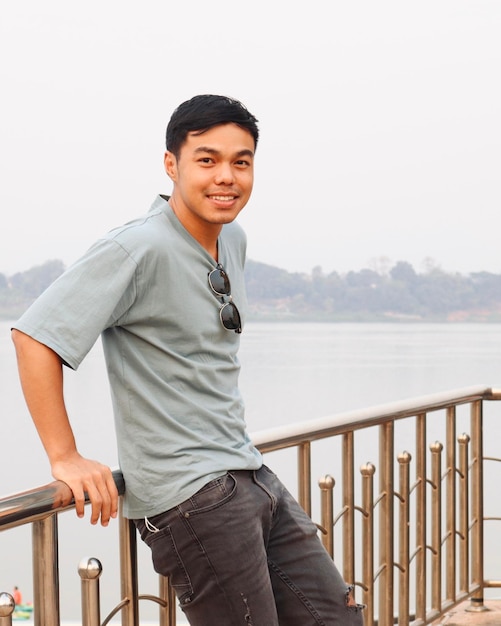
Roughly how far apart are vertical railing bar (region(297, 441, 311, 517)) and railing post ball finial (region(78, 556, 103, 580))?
0.53 meters

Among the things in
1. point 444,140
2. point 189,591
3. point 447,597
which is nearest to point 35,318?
point 189,591

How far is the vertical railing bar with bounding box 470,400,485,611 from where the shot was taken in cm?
266

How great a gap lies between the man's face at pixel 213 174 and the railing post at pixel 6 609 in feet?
1.72

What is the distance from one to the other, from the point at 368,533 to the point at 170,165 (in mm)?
1091

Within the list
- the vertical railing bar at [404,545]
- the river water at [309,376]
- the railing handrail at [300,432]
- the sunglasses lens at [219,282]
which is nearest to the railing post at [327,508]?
the railing handrail at [300,432]

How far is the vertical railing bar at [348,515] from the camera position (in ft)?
6.44

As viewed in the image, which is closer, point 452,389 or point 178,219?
point 178,219

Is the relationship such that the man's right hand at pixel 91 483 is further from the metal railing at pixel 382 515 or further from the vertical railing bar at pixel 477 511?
the vertical railing bar at pixel 477 511

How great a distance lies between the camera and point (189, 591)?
4.03 feet

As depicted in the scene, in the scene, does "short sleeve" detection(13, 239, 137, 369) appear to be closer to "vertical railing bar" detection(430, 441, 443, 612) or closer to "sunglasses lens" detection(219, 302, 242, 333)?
"sunglasses lens" detection(219, 302, 242, 333)

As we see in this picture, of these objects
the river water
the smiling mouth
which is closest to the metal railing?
the smiling mouth

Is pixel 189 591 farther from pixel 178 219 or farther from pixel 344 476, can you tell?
pixel 344 476

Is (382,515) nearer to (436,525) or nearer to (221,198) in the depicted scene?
(436,525)

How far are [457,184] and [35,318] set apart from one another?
84.7 feet
